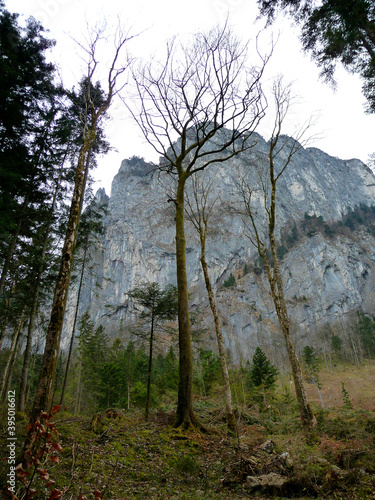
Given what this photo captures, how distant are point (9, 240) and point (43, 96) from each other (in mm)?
6004

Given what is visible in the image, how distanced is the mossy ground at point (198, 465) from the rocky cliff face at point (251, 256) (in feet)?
185

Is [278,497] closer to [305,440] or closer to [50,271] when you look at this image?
[305,440]

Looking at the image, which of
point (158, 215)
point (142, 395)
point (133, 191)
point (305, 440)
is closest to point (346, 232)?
point (158, 215)

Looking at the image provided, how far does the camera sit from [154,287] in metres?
15.2

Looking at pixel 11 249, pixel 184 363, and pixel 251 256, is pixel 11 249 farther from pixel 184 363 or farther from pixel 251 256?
pixel 251 256

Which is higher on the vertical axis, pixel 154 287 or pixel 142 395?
pixel 154 287

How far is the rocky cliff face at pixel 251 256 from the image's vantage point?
82.1 meters

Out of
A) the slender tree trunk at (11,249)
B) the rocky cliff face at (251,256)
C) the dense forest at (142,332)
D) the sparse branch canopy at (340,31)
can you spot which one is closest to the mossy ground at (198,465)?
the dense forest at (142,332)

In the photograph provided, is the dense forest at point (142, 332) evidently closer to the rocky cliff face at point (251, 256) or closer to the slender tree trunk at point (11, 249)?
the slender tree trunk at point (11, 249)

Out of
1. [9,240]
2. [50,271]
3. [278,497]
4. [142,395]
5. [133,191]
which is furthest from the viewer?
[133,191]

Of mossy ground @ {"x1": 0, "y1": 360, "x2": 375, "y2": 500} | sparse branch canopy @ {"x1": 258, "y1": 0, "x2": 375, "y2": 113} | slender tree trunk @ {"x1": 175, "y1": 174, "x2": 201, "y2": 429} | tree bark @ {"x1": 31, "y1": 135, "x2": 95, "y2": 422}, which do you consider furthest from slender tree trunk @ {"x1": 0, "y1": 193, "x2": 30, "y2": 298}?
sparse branch canopy @ {"x1": 258, "y1": 0, "x2": 375, "y2": 113}

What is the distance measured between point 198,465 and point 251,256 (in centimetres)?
10441
